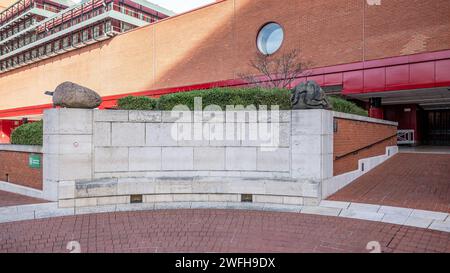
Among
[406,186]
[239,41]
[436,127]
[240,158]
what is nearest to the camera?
[240,158]

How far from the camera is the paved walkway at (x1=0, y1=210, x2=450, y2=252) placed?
4488mm

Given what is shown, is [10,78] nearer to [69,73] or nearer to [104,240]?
[69,73]

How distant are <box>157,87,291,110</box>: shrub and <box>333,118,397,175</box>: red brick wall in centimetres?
160

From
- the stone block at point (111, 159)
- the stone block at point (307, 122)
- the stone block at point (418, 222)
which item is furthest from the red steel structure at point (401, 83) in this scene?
the stone block at point (111, 159)

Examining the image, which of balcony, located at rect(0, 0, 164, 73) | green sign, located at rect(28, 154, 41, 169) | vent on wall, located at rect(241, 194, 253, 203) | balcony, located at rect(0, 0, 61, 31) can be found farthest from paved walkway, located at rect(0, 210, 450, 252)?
balcony, located at rect(0, 0, 61, 31)

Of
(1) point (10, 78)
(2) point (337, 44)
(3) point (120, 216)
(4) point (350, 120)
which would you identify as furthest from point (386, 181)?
(1) point (10, 78)

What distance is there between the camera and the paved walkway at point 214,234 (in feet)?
14.7

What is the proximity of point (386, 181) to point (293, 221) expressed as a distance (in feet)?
14.8

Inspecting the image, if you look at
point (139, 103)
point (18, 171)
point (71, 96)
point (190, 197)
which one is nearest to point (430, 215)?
point (190, 197)

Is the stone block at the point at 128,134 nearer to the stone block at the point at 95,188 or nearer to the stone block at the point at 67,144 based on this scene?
the stone block at the point at 67,144

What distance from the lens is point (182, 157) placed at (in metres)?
7.68

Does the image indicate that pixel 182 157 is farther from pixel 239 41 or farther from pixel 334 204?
pixel 239 41

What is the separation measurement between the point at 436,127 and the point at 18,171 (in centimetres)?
2898

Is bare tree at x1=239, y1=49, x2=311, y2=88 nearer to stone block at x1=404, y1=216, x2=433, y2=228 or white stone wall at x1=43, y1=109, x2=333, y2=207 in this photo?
white stone wall at x1=43, y1=109, x2=333, y2=207
